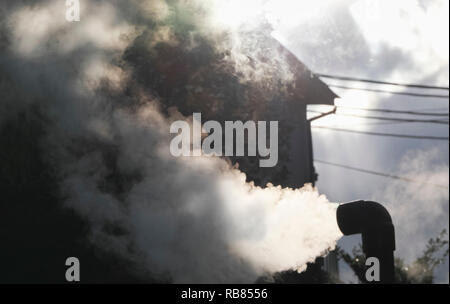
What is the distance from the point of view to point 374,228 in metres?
5.53

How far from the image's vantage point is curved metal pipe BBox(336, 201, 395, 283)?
5.50 meters

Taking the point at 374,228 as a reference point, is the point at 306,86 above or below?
above

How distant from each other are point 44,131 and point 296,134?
41.1ft

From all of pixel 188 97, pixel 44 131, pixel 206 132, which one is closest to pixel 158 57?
pixel 188 97

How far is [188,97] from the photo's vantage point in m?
7.11

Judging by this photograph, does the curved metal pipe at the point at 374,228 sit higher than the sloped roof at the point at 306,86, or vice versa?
the sloped roof at the point at 306,86

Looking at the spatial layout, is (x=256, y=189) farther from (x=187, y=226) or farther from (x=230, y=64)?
(x=230, y=64)

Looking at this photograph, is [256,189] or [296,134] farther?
[296,134]

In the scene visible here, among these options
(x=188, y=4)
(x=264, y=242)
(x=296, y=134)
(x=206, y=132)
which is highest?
(x=296, y=134)

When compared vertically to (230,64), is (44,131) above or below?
below

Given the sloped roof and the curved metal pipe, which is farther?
the sloped roof

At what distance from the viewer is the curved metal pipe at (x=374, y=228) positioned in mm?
5504
